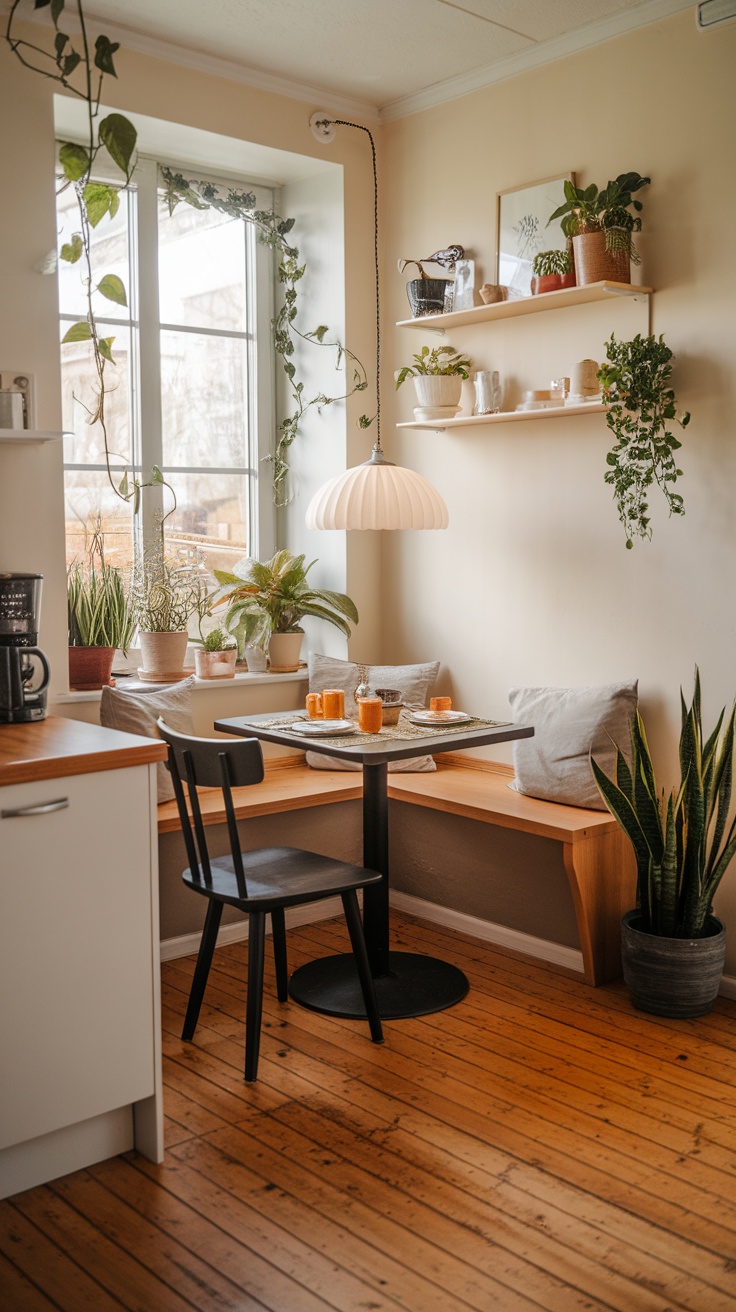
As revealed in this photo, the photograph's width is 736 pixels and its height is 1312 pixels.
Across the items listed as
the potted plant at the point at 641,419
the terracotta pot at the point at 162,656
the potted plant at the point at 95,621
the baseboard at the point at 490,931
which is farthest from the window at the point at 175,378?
the potted plant at the point at 641,419

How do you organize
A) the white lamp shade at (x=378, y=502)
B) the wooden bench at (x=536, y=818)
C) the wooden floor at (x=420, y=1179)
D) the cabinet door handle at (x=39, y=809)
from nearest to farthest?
the wooden floor at (x=420, y=1179) < the cabinet door handle at (x=39, y=809) < the wooden bench at (x=536, y=818) < the white lamp shade at (x=378, y=502)

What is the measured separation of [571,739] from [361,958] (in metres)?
1.03

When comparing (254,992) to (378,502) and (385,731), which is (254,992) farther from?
(378,502)

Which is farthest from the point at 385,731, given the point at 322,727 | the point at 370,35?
the point at 370,35

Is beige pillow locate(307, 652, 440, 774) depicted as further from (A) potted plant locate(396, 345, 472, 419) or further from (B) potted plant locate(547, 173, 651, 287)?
(B) potted plant locate(547, 173, 651, 287)

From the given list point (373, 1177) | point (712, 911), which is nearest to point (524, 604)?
point (712, 911)

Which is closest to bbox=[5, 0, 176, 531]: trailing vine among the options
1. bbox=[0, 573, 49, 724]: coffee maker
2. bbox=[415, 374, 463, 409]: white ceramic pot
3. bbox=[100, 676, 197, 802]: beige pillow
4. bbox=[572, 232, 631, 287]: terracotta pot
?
bbox=[100, 676, 197, 802]: beige pillow

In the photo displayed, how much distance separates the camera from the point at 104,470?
157 inches

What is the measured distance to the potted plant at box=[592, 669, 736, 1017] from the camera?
309cm

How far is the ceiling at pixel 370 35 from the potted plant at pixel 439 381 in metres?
0.93

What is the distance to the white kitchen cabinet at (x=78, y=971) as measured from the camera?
2.21 m

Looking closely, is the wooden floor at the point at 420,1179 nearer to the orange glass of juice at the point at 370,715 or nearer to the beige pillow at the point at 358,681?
the orange glass of juice at the point at 370,715

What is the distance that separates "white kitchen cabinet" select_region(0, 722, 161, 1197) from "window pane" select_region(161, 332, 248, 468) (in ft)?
6.65

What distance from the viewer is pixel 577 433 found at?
3.66 m
